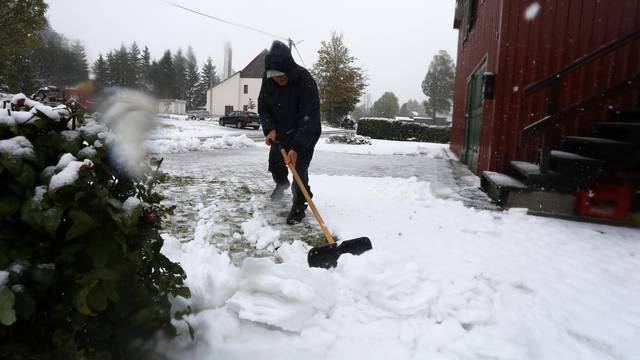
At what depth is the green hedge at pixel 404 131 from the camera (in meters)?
23.2

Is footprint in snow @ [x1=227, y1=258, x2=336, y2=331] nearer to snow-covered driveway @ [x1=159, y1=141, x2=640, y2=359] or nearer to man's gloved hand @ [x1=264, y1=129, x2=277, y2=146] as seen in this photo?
snow-covered driveway @ [x1=159, y1=141, x2=640, y2=359]

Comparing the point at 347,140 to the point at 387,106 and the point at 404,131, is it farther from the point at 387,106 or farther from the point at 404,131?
the point at 387,106

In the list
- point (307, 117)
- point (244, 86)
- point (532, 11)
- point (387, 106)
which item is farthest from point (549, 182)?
point (387, 106)

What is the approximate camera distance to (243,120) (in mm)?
28531

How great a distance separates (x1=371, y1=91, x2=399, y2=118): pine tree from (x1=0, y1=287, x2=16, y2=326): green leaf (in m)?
76.0

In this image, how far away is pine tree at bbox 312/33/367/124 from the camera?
138ft

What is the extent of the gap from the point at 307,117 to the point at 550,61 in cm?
352

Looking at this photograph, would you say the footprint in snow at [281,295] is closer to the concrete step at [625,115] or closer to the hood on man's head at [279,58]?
the hood on man's head at [279,58]

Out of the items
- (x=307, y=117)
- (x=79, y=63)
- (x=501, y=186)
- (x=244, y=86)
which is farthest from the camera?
(x=244, y=86)

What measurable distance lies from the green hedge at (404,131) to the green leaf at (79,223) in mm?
23056

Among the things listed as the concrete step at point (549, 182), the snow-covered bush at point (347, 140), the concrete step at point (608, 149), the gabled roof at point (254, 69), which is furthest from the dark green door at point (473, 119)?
the gabled roof at point (254, 69)

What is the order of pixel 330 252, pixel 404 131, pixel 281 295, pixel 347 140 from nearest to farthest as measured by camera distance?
1. pixel 281 295
2. pixel 330 252
3. pixel 347 140
4. pixel 404 131

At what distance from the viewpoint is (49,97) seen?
1.56m

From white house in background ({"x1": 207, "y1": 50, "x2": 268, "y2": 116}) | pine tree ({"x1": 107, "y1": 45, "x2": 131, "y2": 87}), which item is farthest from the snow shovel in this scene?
white house in background ({"x1": 207, "y1": 50, "x2": 268, "y2": 116})
